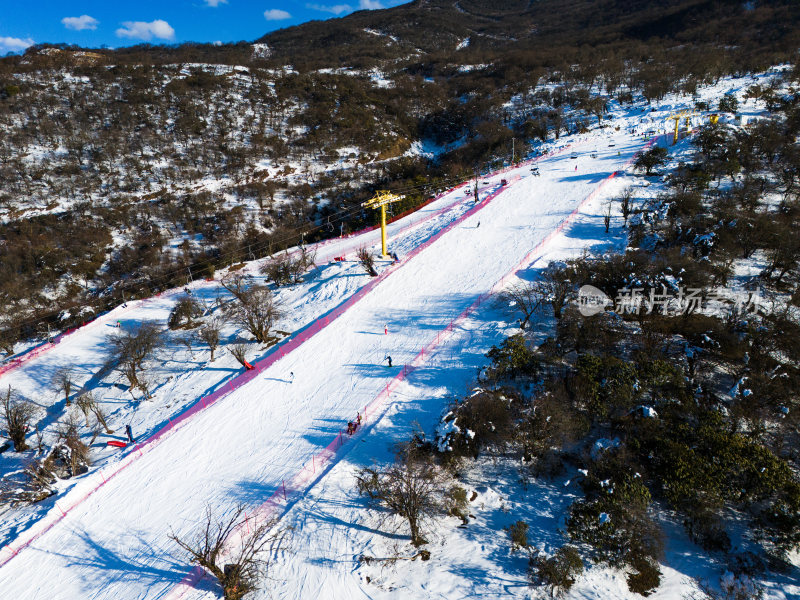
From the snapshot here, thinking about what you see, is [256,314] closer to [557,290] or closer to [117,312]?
[117,312]

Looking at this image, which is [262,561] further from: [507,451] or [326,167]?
[326,167]

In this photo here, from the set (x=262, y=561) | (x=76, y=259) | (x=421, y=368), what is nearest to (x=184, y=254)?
(x=76, y=259)

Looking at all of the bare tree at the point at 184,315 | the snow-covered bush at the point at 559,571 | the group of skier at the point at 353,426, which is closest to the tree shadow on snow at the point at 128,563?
the group of skier at the point at 353,426

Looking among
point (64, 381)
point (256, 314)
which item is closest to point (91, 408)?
point (64, 381)

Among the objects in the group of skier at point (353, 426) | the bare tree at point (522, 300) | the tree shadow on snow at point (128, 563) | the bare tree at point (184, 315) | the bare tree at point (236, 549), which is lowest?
the tree shadow on snow at point (128, 563)

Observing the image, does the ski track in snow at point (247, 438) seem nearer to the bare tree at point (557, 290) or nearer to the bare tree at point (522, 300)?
the bare tree at point (522, 300)

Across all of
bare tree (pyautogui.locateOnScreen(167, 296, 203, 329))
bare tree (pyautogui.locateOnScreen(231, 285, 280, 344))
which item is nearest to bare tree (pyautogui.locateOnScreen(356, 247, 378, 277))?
bare tree (pyautogui.locateOnScreen(231, 285, 280, 344))

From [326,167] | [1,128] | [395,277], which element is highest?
[1,128]
